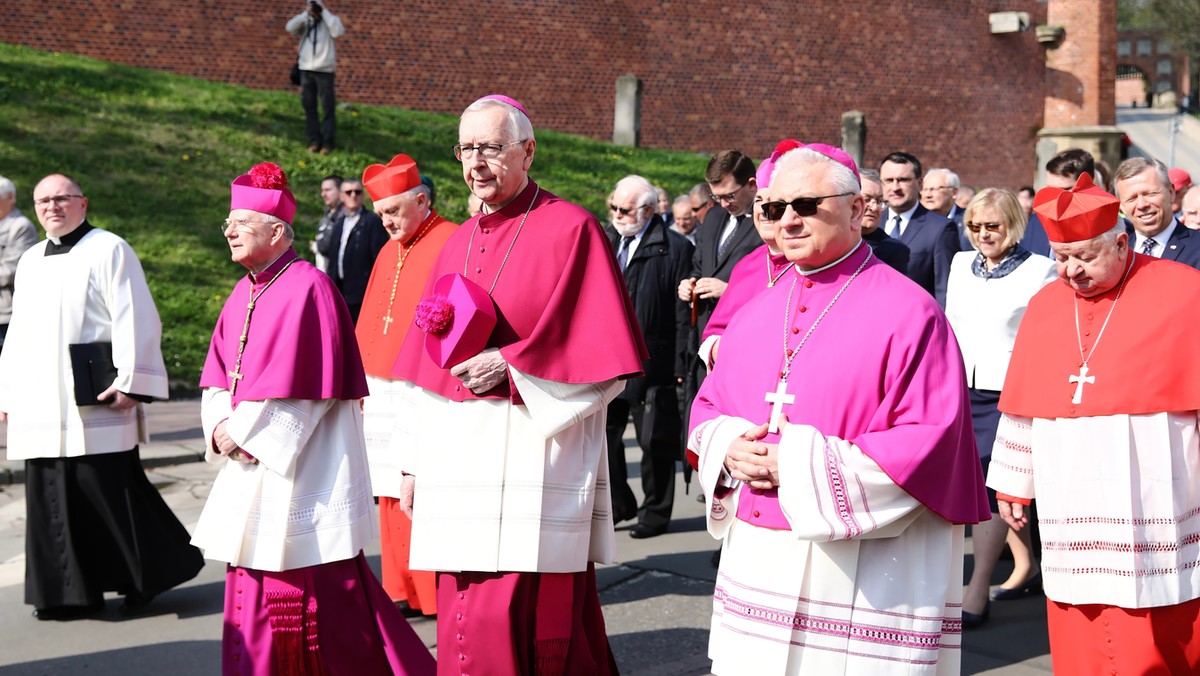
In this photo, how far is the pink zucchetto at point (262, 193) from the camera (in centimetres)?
509

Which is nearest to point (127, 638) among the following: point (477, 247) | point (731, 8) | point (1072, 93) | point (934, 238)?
point (477, 247)

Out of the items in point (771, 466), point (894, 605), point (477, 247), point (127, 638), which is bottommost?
point (127, 638)

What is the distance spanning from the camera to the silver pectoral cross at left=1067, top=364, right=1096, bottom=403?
14.1ft

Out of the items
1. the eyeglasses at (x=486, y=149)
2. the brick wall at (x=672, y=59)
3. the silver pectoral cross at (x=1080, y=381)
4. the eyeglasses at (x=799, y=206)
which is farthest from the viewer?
the brick wall at (x=672, y=59)

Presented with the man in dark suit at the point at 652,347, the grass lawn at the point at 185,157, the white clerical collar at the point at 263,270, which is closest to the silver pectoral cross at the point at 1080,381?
the white clerical collar at the point at 263,270

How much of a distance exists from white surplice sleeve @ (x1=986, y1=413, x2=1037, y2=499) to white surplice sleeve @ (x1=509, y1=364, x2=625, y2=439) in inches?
58.2

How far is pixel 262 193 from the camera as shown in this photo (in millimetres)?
5094

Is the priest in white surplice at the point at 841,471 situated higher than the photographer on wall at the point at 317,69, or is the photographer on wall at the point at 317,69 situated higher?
the photographer on wall at the point at 317,69

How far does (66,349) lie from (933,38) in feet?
88.2

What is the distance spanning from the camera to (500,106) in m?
4.45

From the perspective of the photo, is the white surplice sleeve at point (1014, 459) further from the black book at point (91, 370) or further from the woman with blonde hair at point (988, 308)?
the black book at point (91, 370)

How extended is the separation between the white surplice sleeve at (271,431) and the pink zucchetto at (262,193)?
78 cm

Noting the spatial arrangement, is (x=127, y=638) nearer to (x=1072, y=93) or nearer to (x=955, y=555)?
(x=955, y=555)

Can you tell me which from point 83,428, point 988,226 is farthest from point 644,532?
point 83,428
